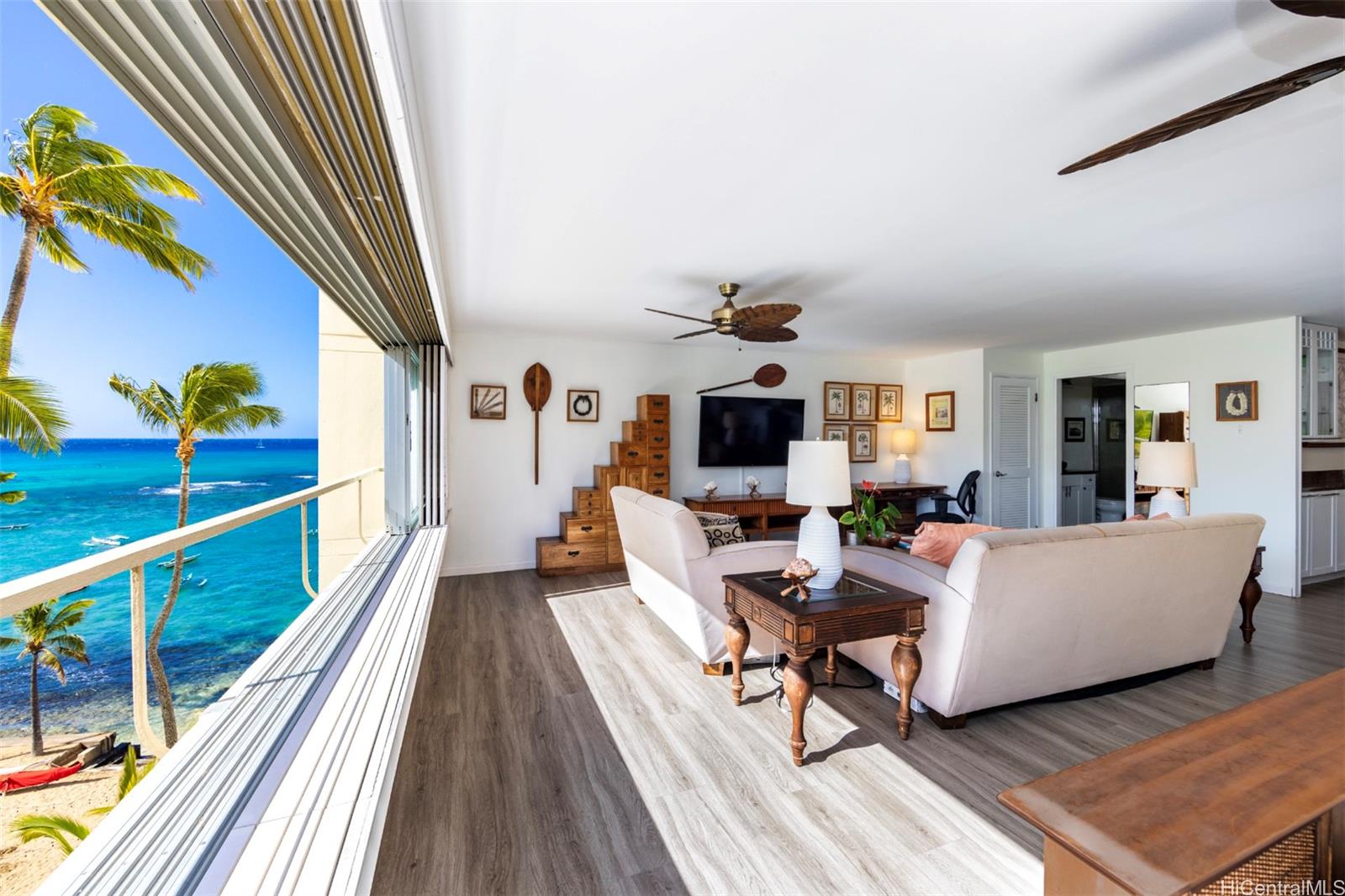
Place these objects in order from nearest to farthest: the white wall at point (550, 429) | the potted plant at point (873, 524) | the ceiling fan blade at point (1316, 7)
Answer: the ceiling fan blade at point (1316, 7)
the potted plant at point (873, 524)
the white wall at point (550, 429)

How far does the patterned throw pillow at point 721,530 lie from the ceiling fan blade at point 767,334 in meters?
1.29

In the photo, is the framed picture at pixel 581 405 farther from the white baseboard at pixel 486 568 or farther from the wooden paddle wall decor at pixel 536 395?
the white baseboard at pixel 486 568

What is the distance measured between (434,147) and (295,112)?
31.4 inches

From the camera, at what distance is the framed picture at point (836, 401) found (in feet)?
21.8

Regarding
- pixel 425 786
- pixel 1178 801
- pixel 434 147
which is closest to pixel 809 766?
pixel 1178 801

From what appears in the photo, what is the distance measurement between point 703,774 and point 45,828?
1.79 meters

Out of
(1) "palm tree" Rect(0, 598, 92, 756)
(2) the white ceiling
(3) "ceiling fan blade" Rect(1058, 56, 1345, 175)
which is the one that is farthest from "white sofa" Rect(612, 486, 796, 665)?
(1) "palm tree" Rect(0, 598, 92, 756)

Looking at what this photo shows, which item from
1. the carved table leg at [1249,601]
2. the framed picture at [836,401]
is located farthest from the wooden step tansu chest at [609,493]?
the carved table leg at [1249,601]

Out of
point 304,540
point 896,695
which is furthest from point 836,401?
point 304,540

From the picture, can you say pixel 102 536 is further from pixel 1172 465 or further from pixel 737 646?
pixel 1172 465

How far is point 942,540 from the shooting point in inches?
104

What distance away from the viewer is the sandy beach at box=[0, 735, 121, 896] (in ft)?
4.35

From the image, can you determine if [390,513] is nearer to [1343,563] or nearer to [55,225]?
[55,225]

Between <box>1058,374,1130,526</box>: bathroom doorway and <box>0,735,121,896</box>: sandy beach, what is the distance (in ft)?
28.1
